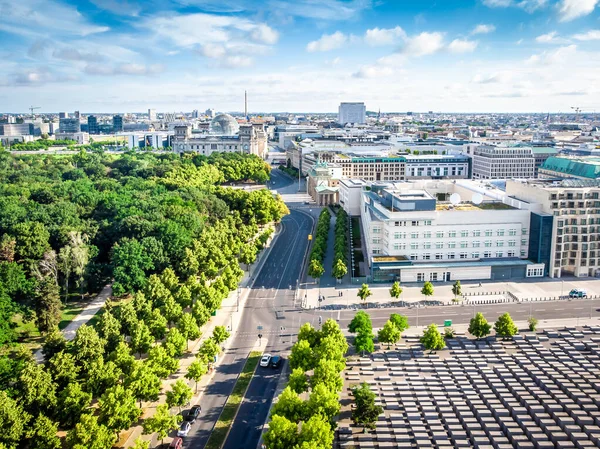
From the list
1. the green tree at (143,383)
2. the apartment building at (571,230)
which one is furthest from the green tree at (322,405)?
the apartment building at (571,230)

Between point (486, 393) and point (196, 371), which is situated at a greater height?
point (196, 371)

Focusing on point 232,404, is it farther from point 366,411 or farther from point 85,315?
point 85,315

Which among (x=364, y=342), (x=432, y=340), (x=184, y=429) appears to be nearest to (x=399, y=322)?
(x=432, y=340)

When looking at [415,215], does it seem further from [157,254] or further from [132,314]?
[132,314]

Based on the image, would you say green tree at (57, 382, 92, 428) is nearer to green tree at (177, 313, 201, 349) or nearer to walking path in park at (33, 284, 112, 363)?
green tree at (177, 313, 201, 349)

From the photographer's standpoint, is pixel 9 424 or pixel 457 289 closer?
pixel 9 424

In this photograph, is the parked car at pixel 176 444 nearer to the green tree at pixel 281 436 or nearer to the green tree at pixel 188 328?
the green tree at pixel 281 436
